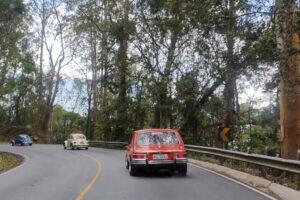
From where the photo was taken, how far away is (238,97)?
3594cm

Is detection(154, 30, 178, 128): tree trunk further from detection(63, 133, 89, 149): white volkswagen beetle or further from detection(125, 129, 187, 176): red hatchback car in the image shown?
detection(125, 129, 187, 176): red hatchback car

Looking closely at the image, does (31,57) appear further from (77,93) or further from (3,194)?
(3,194)

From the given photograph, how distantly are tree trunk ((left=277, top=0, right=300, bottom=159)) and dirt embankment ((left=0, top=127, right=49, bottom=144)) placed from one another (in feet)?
175

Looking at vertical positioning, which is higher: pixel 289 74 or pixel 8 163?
pixel 289 74

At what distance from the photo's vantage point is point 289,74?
1578 centimetres

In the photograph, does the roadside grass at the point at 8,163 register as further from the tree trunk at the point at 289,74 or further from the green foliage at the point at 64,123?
the green foliage at the point at 64,123

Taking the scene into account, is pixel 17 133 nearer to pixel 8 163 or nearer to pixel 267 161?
pixel 8 163

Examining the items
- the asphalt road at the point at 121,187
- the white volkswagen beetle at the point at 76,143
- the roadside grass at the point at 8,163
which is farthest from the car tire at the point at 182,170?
the white volkswagen beetle at the point at 76,143

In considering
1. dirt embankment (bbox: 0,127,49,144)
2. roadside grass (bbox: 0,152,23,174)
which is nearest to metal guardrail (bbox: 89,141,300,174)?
roadside grass (bbox: 0,152,23,174)

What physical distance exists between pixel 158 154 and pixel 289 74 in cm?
481

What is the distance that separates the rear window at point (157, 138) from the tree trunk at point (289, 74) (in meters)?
3.78

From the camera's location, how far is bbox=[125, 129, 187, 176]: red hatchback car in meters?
16.3

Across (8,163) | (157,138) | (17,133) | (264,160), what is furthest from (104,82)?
(264,160)

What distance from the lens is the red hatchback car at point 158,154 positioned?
1627cm
